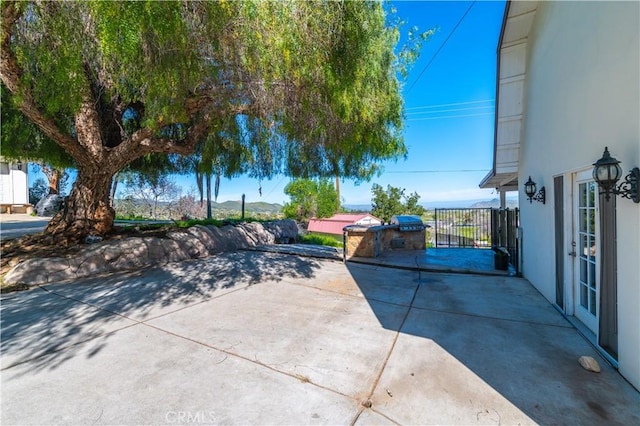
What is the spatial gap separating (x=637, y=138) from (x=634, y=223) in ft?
2.50

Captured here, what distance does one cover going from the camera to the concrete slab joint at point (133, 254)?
18.9ft

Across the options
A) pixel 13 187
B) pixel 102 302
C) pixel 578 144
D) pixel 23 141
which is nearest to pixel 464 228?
pixel 578 144

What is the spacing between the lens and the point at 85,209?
7984 mm

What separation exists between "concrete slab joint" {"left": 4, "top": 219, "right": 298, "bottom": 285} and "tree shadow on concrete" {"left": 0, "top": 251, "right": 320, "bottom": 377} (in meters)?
0.44

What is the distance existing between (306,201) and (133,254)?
2085 cm

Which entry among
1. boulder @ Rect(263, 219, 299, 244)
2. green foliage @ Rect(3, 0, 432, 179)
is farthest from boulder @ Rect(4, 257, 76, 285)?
boulder @ Rect(263, 219, 299, 244)

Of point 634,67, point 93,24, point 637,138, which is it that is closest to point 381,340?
point 637,138

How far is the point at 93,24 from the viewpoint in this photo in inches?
140

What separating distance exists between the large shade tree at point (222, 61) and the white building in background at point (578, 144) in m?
2.29

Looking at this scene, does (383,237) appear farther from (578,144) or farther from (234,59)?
(234,59)

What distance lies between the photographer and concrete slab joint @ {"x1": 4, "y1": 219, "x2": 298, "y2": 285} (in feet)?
18.9

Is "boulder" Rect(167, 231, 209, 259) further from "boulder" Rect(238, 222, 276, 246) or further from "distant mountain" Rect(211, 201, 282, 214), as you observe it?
"distant mountain" Rect(211, 201, 282, 214)

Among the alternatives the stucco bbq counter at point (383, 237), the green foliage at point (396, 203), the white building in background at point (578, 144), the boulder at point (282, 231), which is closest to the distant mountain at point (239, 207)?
the green foliage at point (396, 203)

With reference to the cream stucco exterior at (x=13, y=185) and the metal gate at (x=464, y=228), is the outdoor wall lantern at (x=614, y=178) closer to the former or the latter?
the metal gate at (x=464, y=228)
